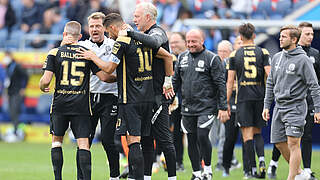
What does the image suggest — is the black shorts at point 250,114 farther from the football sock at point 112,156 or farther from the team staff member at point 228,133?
the football sock at point 112,156

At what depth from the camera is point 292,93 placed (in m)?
9.46

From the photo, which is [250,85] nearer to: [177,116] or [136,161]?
Result: [177,116]

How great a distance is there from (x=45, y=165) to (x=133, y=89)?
19.6 feet

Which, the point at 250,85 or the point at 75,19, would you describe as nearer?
the point at 250,85

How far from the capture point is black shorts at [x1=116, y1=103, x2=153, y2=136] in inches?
343

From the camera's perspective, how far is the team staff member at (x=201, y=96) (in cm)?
1092

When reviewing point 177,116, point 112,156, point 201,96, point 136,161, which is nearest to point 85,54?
point 136,161

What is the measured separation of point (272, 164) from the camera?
11.8m

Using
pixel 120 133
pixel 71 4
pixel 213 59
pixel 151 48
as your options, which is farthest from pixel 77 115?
pixel 71 4

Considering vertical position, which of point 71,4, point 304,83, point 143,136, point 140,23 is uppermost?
point 71,4

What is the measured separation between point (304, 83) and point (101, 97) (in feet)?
9.52

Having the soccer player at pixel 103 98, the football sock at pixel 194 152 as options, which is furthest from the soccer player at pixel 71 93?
the football sock at pixel 194 152

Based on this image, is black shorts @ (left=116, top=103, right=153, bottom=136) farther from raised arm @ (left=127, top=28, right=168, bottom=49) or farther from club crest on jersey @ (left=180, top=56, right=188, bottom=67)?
club crest on jersey @ (left=180, top=56, right=188, bottom=67)

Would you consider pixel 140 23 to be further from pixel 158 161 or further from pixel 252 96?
pixel 158 161
